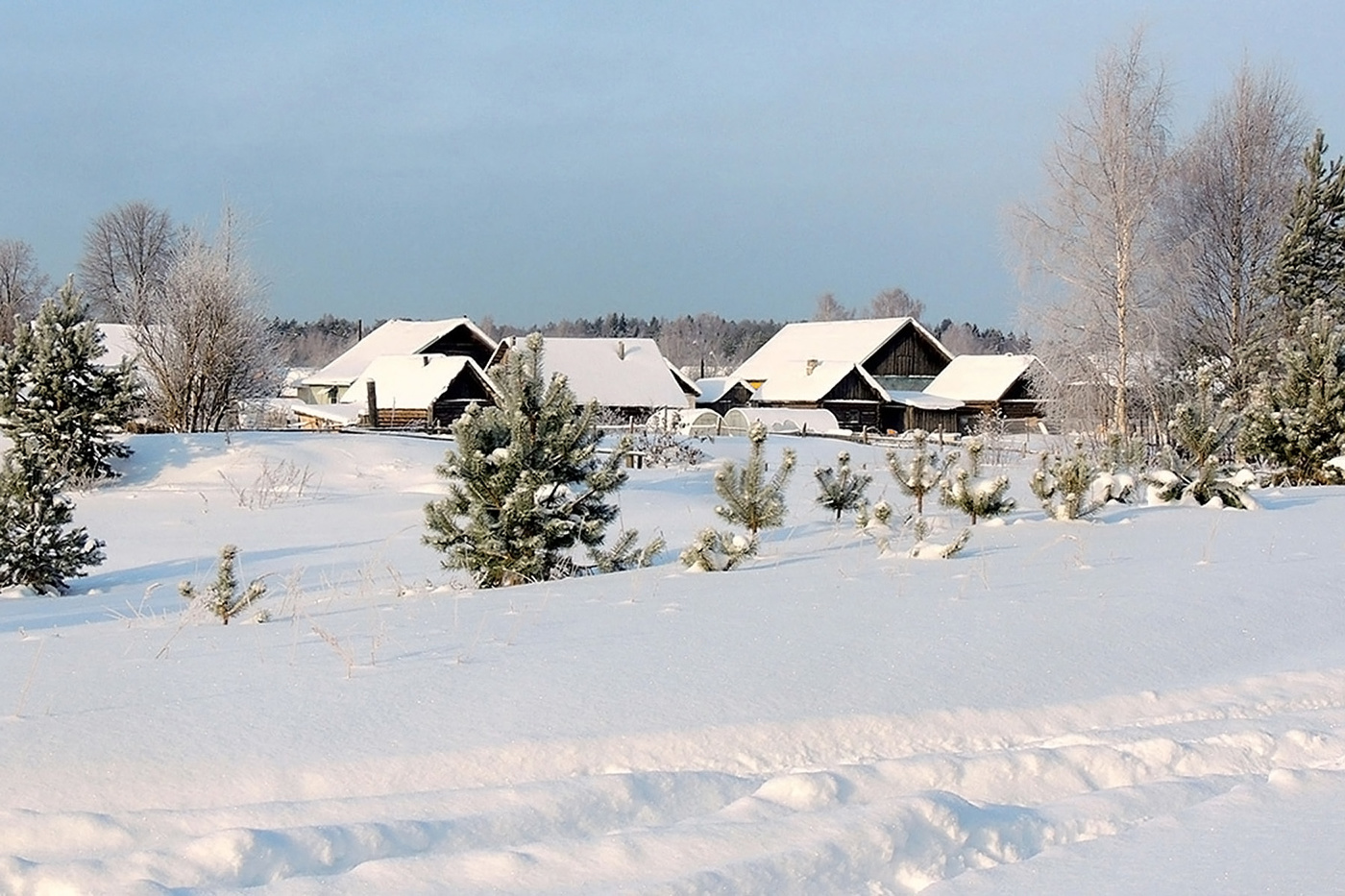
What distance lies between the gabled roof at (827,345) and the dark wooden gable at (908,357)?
320 millimetres

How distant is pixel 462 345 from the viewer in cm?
5869

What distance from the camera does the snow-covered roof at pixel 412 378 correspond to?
45500 millimetres

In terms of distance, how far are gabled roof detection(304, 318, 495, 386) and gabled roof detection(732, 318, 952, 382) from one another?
13.5 m

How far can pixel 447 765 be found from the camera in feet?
13.4

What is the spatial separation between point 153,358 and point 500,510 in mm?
23404

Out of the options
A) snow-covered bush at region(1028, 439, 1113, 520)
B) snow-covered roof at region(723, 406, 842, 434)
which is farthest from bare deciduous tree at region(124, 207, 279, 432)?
snow-covered bush at region(1028, 439, 1113, 520)

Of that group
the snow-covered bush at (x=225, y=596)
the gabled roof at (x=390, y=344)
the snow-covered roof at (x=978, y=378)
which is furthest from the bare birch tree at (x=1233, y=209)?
the gabled roof at (x=390, y=344)

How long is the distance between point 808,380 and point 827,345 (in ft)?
15.1

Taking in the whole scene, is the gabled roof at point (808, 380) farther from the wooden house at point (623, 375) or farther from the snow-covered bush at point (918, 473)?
the snow-covered bush at point (918, 473)

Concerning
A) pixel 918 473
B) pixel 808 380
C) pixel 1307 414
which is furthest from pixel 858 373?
pixel 918 473

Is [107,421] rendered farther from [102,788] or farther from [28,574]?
[102,788]

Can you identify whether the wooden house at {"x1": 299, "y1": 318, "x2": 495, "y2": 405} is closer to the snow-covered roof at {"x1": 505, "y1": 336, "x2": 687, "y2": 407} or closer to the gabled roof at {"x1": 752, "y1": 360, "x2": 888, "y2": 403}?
the snow-covered roof at {"x1": 505, "y1": 336, "x2": 687, "y2": 407}

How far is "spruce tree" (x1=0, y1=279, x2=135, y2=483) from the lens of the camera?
21203mm

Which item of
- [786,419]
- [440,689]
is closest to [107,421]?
[440,689]
